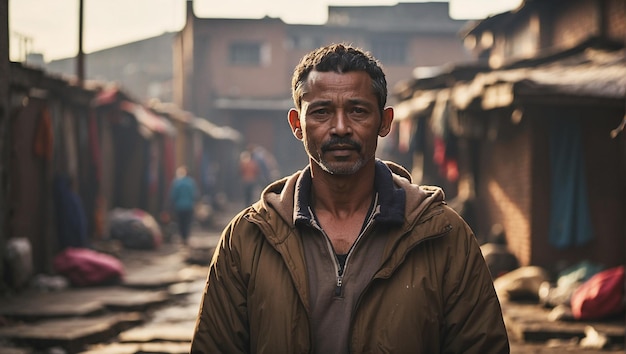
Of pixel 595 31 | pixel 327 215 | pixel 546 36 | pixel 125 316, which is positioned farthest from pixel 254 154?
pixel 327 215

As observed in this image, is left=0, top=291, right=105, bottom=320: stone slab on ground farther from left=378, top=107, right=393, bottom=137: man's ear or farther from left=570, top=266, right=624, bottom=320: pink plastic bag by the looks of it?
left=378, top=107, right=393, bottom=137: man's ear

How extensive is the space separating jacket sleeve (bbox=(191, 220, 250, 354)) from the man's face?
1.55 ft

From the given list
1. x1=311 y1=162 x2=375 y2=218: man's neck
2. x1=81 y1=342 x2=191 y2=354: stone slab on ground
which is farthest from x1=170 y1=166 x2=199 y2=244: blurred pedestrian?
x1=311 y1=162 x2=375 y2=218: man's neck

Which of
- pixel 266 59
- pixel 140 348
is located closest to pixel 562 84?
pixel 140 348

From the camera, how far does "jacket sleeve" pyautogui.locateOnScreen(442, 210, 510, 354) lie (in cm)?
291

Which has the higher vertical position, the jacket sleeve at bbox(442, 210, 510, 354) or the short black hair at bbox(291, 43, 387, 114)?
the short black hair at bbox(291, 43, 387, 114)

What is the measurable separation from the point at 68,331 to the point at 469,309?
238 inches

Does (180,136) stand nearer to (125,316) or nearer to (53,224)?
(53,224)

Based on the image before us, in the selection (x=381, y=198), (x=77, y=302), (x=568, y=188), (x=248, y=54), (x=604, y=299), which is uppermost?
(x=248, y=54)

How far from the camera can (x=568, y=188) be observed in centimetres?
1118

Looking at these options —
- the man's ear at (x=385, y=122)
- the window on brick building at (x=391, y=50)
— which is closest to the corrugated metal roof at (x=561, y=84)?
the man's ear at (x=385, y=122)

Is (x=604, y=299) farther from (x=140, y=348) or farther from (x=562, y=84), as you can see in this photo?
(x=140, y=348)

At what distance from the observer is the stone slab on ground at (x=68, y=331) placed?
25.8 ft

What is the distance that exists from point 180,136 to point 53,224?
535 inches
